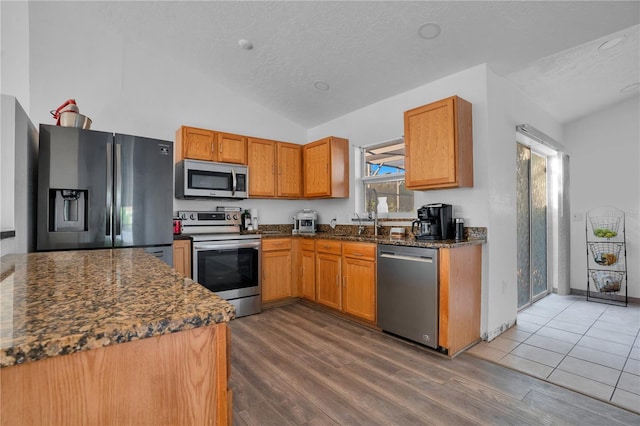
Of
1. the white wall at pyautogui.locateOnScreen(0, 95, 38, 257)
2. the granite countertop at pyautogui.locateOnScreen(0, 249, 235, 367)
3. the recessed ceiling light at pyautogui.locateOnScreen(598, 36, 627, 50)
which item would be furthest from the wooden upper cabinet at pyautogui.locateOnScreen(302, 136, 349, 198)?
the granite countertop at pyautogui.locateOnScreen(0, 249, 235, 367)

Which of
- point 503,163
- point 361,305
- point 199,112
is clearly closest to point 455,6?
point 503,163

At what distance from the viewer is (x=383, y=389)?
6.68 feet

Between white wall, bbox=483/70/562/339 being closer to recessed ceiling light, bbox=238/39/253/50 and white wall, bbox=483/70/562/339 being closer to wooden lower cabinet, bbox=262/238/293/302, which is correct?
wooden lower cabinet, bbox=262/238/293/302

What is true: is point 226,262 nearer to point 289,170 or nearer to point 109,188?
point 109,188

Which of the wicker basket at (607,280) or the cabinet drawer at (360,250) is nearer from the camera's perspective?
the cabinet drawer at (360,250)

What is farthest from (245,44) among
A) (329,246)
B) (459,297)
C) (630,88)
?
(630,88)

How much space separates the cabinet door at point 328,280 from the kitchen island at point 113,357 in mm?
2792

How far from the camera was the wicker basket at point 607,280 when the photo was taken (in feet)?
13.3

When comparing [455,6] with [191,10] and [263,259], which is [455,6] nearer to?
[191,10]

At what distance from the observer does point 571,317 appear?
11.5 ft

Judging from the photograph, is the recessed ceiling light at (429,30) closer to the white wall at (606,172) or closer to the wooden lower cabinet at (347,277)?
the wooden lower cabinet at (347,277)

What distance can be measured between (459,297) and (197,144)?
3.24 meters

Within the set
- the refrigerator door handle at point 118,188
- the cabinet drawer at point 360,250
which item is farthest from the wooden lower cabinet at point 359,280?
the refrigerator door handle at point 118,188

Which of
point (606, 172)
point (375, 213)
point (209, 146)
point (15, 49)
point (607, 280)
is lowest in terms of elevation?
point (607, 280)
